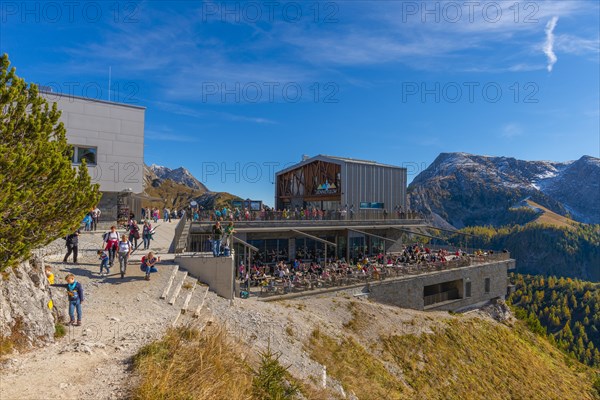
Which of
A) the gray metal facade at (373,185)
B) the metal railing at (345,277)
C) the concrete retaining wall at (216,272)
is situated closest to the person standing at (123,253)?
the concrete retaining wall at (216,272)

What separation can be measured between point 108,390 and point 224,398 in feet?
6.54

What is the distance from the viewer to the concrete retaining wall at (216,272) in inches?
574

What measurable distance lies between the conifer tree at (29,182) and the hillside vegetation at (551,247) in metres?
185

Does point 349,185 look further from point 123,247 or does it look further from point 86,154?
point 123,247

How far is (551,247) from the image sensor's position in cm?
18062

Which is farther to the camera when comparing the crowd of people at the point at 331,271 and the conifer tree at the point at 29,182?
the crowd of people at the point at 331,271

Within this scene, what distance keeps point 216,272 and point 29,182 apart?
838 cm

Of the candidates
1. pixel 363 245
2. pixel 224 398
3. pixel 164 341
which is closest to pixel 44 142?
pixel 164 341

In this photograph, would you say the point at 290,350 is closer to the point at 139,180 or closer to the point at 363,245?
the point at 139,180

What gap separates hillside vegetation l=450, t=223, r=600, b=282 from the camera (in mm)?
176375

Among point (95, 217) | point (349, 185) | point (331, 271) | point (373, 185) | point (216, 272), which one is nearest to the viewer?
point (216, 272)

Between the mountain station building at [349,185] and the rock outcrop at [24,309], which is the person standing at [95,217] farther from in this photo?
the mountain station building at [349,185]

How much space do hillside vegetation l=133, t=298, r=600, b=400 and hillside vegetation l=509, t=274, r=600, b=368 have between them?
70504mm

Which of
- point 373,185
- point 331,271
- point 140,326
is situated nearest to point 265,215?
point 331,271
